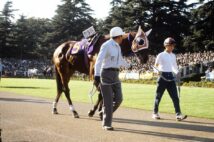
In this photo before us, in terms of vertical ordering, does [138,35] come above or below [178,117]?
above

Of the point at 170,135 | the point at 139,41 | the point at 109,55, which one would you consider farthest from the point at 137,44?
the point at 170,135

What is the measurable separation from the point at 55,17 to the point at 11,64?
59.7 feet

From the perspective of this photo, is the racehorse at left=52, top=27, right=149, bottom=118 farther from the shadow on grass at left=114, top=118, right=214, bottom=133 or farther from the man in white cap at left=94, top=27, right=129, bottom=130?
the man in white cap at left=94, top=27, right=129, bottom=130

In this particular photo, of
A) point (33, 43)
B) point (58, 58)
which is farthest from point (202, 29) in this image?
point (33, 43)

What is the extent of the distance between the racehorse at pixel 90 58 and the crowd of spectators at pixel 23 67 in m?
49.5

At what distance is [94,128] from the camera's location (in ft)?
28.7

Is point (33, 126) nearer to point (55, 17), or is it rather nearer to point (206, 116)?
point (206, 116)

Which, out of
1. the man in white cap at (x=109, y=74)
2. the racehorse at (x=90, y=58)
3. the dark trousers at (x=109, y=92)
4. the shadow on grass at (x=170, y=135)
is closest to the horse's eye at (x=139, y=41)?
the racehorse at (x=90, y=58)

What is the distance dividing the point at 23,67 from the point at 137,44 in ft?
217

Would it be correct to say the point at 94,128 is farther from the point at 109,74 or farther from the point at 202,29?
the point at 202,29

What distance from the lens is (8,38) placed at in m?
85.8

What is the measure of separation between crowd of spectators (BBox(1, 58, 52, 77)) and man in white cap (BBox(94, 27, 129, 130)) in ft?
174

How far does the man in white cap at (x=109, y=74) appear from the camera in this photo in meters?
8.45

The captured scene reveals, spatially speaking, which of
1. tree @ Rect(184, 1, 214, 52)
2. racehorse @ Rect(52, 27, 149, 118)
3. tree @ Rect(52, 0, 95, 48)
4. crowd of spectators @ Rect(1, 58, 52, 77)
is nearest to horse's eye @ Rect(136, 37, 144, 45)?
racehorse @ Rect(52, 27, 149, 118)
